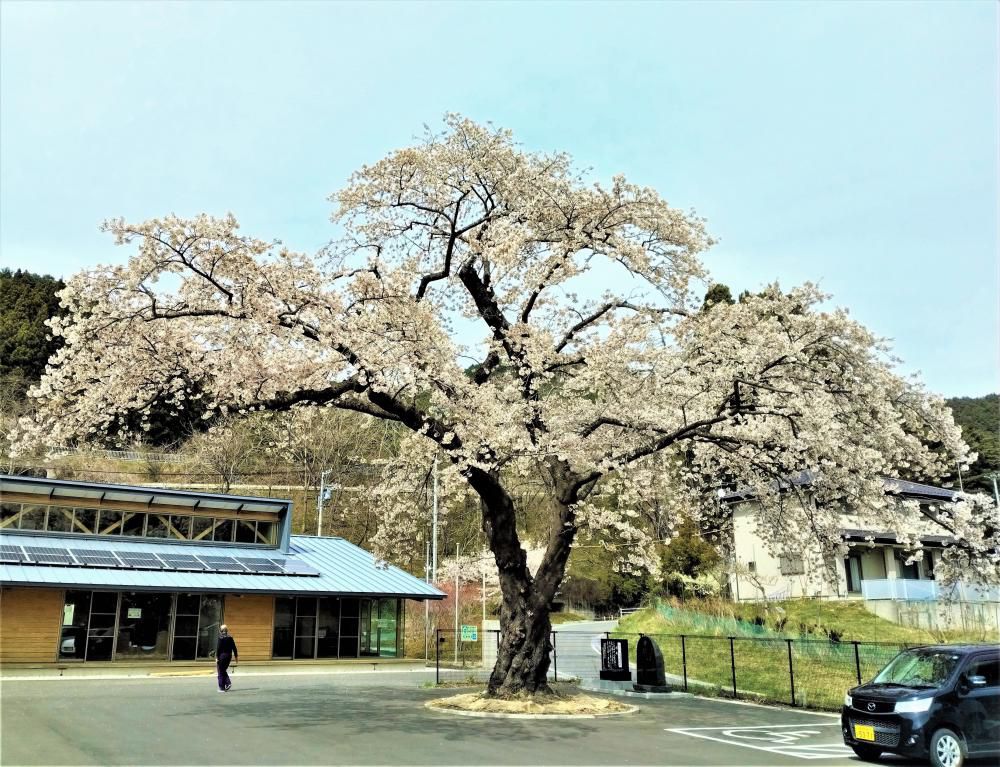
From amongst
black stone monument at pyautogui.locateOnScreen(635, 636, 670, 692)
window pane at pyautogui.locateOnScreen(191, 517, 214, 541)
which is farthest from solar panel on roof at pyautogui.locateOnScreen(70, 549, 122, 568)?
black stone monument at pyautogui.locateOnScreen(635, 636, 670, 692)

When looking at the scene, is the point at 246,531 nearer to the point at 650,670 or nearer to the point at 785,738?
the point at 650,670

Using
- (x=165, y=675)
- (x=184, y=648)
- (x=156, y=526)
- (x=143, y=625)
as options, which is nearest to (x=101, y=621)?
(x=143, y=625)

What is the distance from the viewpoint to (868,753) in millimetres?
9891

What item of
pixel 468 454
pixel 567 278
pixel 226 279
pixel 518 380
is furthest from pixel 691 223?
pixel 226 279

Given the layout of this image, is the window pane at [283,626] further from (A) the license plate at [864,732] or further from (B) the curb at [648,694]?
(A) the license plate at [864,732]

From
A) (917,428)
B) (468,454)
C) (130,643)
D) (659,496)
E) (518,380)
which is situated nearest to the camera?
(468,454)

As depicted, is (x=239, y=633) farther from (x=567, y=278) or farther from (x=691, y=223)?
(x=691, y=223)

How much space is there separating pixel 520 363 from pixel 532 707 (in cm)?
664

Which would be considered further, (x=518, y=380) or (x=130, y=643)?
(x=130, y=643)

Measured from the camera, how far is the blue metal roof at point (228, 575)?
23688 mm

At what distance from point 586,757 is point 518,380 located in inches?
294

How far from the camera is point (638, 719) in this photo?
13.7 meters

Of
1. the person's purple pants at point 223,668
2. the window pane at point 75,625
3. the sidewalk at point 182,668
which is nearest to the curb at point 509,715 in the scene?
the person's purple pants at point 223,668

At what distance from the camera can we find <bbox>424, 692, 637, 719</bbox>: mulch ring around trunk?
13820mm
